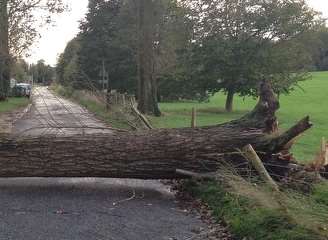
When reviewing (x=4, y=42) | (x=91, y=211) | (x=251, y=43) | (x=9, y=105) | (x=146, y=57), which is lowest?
(x=9, y=105)

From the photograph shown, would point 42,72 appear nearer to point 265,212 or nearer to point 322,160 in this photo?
point 322,160

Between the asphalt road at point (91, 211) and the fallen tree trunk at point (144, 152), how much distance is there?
1.20ft

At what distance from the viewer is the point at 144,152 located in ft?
30.7

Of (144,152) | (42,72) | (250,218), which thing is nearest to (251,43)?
(144,152)

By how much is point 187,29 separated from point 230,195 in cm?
3171

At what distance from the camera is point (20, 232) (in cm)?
669

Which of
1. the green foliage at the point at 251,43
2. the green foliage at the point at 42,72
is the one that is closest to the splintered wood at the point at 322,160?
the green foliage at the point at 251,43

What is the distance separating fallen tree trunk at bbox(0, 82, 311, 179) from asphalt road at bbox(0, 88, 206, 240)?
365 mm

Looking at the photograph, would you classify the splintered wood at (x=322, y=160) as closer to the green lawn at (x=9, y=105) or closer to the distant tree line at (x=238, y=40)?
the distant tree line at (x=238, y=40)

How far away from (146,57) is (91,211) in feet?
77.1

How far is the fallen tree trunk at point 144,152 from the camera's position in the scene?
9.19 meters

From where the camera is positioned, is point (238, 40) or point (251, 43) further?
point (238, 40)

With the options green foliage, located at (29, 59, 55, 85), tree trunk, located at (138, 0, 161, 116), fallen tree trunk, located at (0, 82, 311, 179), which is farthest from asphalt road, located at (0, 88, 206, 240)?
green foliage, located at (29, 59, 55, 85)

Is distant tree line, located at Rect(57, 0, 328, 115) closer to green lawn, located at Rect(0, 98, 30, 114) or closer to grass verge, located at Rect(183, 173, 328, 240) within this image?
green lawn, located at Rect(0, 98, 30, 114)
